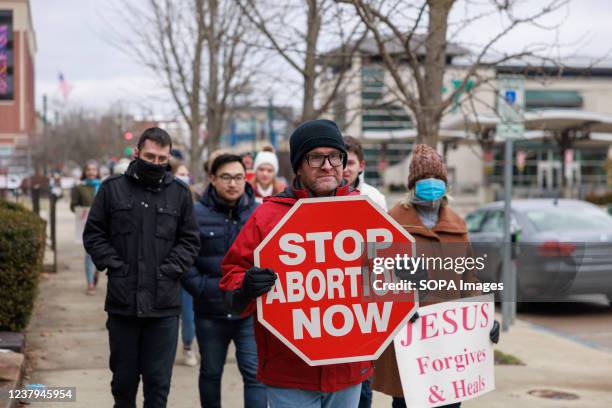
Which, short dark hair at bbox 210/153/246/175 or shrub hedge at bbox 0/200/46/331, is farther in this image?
shrub hedge at bbox 0/200/46/331

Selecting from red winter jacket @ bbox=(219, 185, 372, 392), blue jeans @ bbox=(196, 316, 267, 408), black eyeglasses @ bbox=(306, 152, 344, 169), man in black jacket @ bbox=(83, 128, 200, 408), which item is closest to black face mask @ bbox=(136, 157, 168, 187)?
man in black jacket @ bbox=(83, 128, 200, 408)

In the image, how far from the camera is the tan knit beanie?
514 centimetres

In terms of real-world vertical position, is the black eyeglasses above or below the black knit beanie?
below

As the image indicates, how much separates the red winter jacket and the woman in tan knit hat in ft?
3.93

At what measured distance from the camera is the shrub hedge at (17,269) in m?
7.39

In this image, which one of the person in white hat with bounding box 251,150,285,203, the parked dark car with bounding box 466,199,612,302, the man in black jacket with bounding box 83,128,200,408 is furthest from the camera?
the person in white hat with bounding box 251,150,285,203

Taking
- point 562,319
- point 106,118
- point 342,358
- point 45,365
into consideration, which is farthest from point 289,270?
point 106,118

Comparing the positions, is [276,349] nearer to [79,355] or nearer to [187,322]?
[187,322]

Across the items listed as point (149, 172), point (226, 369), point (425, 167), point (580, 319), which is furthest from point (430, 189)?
point (580, 319)

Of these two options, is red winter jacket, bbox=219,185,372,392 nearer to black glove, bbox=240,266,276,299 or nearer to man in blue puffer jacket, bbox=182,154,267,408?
black glove, bbox=240,266,276,299

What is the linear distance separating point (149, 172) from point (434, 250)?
5.70ft

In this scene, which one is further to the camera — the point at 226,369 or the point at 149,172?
the point at 226,369

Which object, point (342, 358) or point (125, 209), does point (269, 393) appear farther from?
point (125, 209)

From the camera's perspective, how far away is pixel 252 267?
3.61 m
